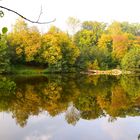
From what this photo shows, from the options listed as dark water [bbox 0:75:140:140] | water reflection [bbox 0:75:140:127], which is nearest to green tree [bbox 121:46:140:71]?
water reflection [bbox 0:75:140:127]

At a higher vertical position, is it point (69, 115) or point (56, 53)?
point (56, 53)

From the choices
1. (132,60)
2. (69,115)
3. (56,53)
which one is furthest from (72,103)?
(132,60)

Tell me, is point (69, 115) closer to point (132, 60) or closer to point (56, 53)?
point (56, 53)

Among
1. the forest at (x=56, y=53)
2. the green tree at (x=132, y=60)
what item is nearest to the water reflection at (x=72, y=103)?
the forest at (x=56, y=53)

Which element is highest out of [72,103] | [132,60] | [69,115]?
[132,60]

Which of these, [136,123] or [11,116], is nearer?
[136,123]

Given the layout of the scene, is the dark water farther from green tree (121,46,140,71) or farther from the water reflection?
green tree (121,46,140,71)

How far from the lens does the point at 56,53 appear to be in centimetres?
5422

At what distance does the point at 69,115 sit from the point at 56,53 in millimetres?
35398

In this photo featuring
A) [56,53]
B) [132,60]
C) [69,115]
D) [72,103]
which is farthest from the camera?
[132,60]

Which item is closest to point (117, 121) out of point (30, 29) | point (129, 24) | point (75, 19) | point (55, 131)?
point (55, 131)

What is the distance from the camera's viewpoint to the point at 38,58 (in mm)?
54469

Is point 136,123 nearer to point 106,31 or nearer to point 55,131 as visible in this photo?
point 55,131

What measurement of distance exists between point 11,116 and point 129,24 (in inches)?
3524
